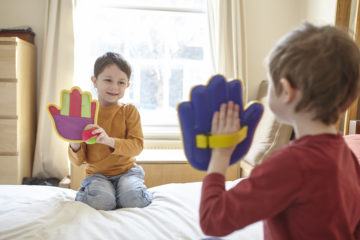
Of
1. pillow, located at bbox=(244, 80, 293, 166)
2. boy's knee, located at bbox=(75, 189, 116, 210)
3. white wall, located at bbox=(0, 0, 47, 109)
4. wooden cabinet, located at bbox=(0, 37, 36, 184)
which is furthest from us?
white wall, located at bbox=(0, 0, 47, 109)

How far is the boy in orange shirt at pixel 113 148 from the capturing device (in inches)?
53.0

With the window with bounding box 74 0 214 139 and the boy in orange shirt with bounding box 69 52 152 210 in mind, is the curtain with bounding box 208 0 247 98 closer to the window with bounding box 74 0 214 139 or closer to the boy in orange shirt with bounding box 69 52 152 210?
the window with bounding box 74 0 214 139

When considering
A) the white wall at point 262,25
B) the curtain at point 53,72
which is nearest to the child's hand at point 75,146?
the curtain at point 53,72

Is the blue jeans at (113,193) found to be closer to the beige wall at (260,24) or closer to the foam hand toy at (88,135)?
the foam hand toy at (88,135)

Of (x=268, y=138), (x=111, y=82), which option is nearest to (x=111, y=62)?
(x=111, y=82)

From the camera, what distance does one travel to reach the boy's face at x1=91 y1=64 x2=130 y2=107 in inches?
57.9

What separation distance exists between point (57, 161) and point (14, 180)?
0.39 meters

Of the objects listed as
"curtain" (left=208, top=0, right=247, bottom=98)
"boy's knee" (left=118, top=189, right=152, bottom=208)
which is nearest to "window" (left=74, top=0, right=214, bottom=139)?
"curtain" (left=208, top=0, right=247, bottom=98)

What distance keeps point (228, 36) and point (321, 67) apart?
224cm

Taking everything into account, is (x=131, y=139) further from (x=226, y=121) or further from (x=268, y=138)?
(x=268, y=138)

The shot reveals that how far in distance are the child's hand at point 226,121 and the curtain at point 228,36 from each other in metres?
2.00

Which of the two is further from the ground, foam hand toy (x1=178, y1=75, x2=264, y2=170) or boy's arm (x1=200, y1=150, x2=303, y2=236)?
foam hand toy (x1=178, y1=75, x2=264, y2=170)

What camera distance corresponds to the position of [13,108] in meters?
2.31

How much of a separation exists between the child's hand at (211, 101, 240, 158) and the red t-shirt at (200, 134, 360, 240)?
112 millimetres
